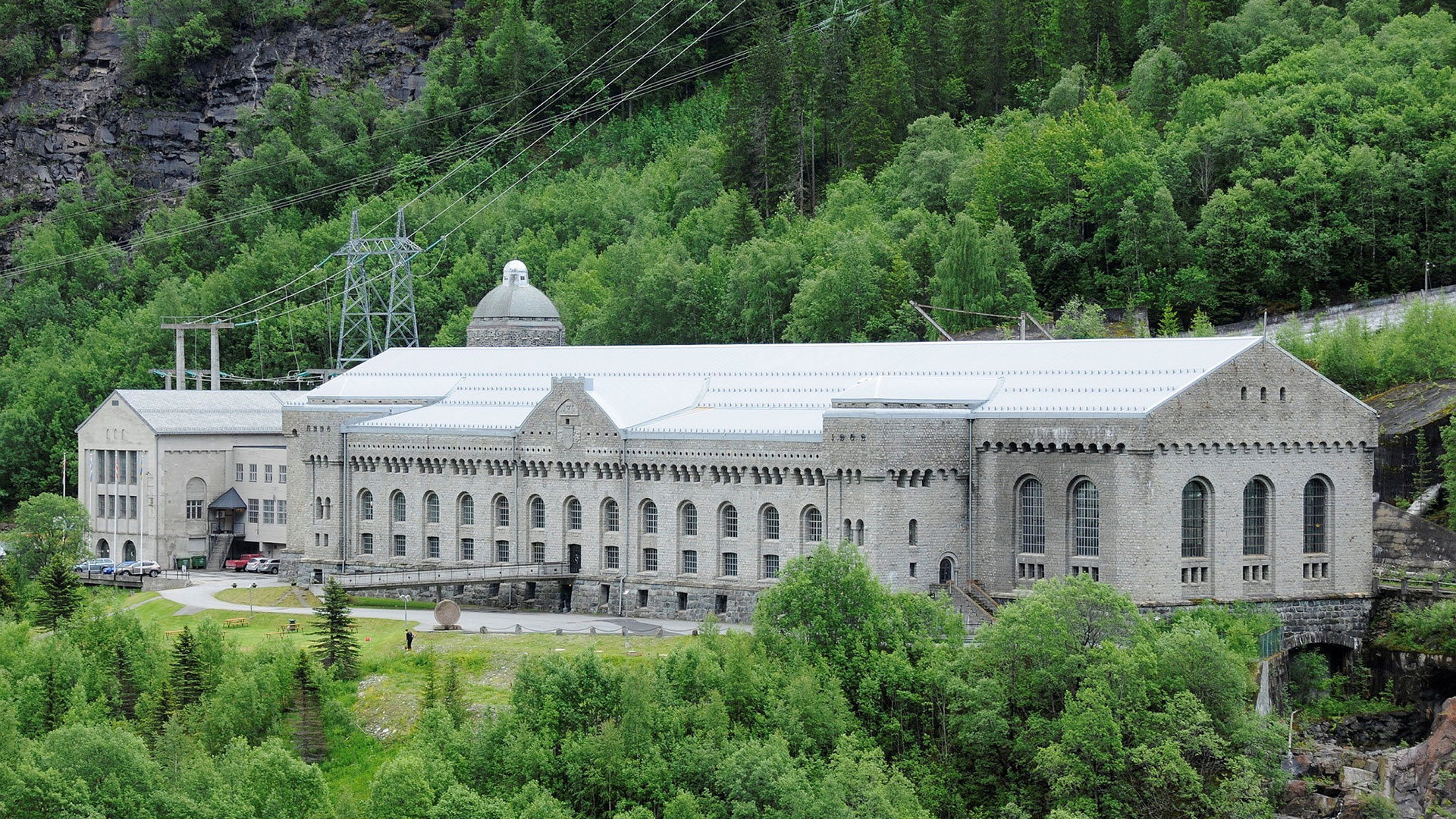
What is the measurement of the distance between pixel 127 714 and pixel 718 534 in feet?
85.5

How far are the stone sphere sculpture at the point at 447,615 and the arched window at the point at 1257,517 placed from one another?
109 feet

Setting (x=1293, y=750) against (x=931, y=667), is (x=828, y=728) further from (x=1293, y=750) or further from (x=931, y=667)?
(x=1293, y=750)

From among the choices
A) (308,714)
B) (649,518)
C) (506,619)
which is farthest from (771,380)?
(308,714)

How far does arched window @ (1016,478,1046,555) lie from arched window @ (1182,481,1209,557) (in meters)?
5.69

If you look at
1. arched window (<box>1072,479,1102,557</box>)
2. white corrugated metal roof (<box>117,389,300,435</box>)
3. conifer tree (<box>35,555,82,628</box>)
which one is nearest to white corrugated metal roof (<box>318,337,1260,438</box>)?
arched window (<box>1072,479,1102,557</box>)

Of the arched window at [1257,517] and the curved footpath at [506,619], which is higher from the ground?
the arched window at [1257,517]

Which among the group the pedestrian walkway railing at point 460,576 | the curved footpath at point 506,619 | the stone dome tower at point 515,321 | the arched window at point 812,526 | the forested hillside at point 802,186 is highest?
the forested hillside at point 802,186

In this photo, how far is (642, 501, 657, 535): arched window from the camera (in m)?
89.6

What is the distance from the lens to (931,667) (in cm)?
6912

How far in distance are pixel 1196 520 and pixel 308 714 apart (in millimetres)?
35840

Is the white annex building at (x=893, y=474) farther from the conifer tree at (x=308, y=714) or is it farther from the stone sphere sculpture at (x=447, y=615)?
the conifer tree at (x=308, y=714)

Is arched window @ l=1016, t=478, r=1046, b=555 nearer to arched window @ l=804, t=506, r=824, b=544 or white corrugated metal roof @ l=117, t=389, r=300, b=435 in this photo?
arched window @ l=804, t=506, r=824, b=544

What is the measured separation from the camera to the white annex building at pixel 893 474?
78500mm

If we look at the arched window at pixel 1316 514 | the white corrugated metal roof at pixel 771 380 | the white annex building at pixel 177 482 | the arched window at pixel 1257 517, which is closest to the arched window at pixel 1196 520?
the arched window at pixel 1257 517
